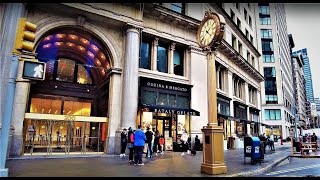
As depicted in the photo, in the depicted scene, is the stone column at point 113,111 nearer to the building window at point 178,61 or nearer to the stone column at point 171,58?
the stone column at point 171,58

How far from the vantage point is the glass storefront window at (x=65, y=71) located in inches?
866

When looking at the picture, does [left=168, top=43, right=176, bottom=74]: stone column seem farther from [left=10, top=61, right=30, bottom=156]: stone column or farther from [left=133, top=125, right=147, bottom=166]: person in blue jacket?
[left=10, top=61, right=30, bottom=156]: stone column

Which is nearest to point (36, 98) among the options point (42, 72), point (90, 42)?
point (90, 42)

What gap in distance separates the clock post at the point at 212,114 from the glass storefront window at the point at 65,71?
15420 millimetres

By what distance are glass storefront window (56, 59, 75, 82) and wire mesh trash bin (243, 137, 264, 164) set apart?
1667 cm

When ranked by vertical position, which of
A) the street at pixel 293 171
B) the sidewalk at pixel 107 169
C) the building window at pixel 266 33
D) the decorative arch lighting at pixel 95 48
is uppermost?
the building window at pixel 266 33

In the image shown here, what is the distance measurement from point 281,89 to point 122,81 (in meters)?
52.5

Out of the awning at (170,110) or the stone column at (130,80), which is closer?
the stone column at (130,80)

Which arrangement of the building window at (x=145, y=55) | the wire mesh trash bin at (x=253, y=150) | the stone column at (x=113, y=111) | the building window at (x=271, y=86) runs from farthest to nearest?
the building window at (x=271, y=86), the building window at (x=145, y=55), the stone column at (x=113, y=111), the wire mesh trash bin at (x=253, y=150)

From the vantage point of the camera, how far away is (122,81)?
16891 mm

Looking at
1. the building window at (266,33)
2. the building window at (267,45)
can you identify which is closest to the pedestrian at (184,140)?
the building window at (267,45)

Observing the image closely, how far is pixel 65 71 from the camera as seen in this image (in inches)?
882

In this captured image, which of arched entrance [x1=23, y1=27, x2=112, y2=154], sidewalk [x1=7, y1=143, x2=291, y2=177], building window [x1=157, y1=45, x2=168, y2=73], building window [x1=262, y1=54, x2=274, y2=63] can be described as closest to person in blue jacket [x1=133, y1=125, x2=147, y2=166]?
sidewalk [x1=7, y1=143, x2=291, y2=177]

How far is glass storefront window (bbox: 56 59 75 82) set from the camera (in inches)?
866
